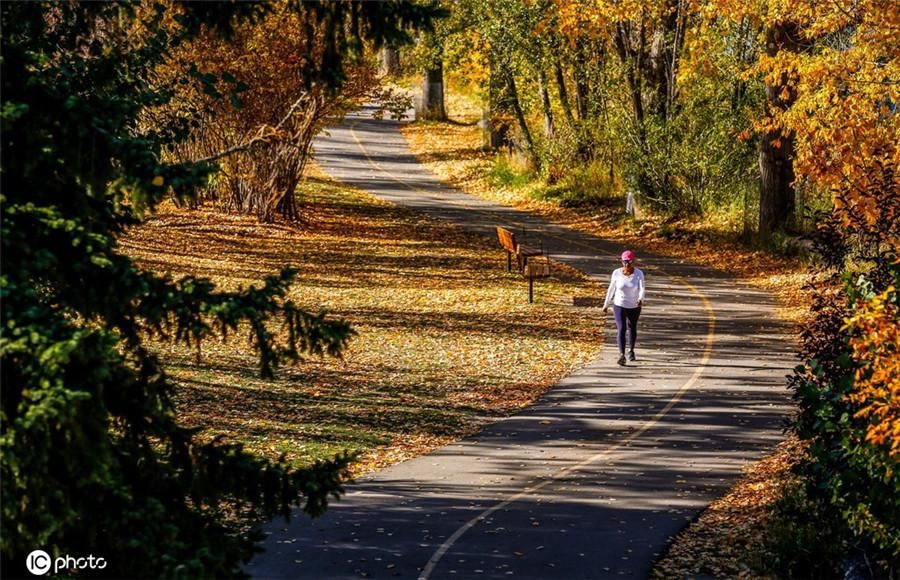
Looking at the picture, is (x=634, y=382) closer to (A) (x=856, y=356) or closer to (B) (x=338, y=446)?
(B) (x=338, y=446)

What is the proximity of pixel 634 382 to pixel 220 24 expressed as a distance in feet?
40.6

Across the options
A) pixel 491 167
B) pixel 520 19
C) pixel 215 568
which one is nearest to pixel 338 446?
pixel 215 568

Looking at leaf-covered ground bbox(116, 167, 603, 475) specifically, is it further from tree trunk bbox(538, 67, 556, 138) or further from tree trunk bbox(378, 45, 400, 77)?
tree trunk bbox(378, 45, 400, 77)

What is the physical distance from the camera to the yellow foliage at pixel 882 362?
29.6 feet

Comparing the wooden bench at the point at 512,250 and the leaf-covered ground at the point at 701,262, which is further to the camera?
the wooden bench at the point at 512,250

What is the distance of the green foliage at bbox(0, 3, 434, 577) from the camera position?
679cm

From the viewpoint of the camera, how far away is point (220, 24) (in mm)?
8945

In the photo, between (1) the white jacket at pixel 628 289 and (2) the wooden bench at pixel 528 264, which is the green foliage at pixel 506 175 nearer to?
(2) the wooden bench at pixel 528 264

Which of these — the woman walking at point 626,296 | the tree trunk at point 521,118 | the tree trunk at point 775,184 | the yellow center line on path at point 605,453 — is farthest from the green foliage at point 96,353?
the tree trunk at point 521,118

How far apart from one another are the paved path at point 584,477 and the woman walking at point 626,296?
2.07 ft

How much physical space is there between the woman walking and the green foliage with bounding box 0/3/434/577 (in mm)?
12453

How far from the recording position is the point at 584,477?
15125mm

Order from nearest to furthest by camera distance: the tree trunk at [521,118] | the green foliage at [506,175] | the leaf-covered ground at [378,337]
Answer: the leaf-covered ground at [378,337]
the tree trunk at [521,118]
the green foliage at [506,175]

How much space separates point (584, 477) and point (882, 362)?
6.26 m
